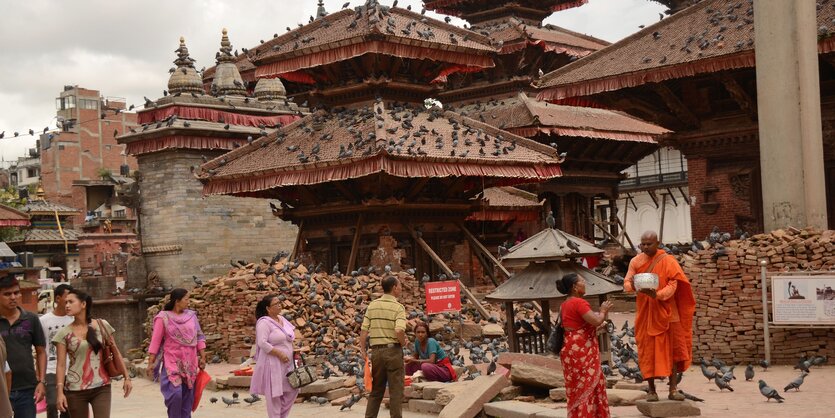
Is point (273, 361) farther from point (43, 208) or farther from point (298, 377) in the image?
point (43, 208)

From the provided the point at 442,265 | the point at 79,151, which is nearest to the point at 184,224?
the point at 442,265

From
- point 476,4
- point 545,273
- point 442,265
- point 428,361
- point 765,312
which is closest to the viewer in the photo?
point 545,273

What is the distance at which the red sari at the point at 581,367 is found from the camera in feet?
29.5

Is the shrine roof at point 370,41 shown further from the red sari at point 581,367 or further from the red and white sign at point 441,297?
the red sari at point 581,367

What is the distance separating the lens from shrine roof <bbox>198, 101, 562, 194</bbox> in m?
18.8

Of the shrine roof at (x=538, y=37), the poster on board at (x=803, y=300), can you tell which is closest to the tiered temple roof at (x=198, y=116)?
the shrine roof at (x=538, y=37)

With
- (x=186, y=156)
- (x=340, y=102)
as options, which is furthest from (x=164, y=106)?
(x=340, y=102)

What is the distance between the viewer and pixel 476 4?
107 ft

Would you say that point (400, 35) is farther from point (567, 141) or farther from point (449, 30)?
point (567, 141)

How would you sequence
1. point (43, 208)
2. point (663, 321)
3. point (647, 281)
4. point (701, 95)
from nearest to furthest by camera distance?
1. point (647, 281)
2. point (663, 321)
3. point (701, 95)
4. point (43, 208)

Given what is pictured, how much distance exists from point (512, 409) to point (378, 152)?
27.1ft

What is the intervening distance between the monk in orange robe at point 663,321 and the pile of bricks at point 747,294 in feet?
15.4

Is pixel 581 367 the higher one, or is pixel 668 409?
pixel 581 367

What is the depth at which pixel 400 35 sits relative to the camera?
20609 millimetres
